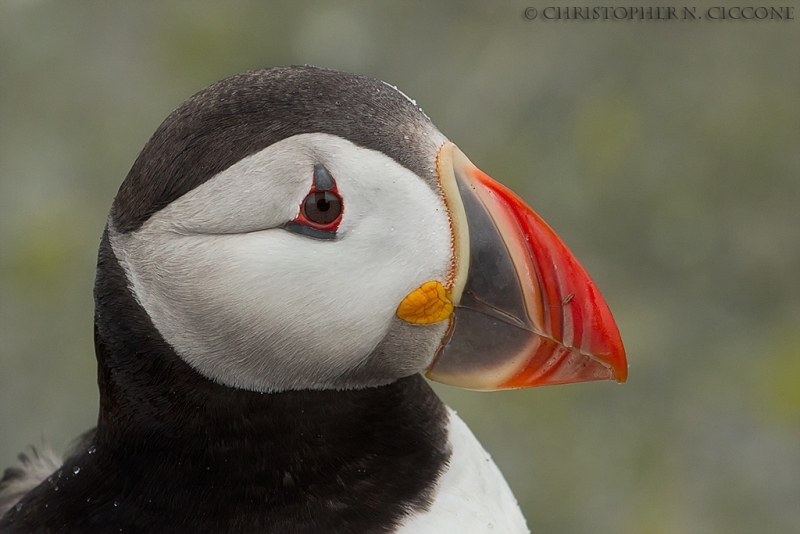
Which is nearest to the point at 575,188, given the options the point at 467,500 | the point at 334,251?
the point at 467,500

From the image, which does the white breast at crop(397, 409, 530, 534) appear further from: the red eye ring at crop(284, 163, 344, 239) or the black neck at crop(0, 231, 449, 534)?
the red eye ring at crop(284, 163, 344, 239)

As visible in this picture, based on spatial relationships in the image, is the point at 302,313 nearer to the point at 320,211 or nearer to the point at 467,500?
the point at 320,211

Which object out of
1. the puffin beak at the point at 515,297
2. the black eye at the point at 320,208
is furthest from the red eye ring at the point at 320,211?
the puffin beak at the point at 515,297

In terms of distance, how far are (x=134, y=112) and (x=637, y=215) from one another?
273cm

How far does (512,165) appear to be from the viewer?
4.80 meters

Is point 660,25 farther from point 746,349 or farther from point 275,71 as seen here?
point 275,71

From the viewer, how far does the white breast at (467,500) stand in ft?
5.81

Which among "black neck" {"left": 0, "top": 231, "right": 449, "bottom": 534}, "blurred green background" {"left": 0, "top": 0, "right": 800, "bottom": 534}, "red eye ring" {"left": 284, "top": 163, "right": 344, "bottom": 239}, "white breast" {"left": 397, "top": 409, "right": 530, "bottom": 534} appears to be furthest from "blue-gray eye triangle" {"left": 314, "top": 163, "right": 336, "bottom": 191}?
"blurred green background" {"left": 0, "top": 0, "right": 800, "bottom": 534}

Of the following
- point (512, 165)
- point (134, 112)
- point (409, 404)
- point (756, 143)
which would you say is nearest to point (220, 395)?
point (409, 404)

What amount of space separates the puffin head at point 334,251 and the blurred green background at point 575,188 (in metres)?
2.53

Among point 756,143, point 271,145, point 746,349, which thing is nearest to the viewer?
point 271,145

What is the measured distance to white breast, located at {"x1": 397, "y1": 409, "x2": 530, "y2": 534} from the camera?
1.77 metres

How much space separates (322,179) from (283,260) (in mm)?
151

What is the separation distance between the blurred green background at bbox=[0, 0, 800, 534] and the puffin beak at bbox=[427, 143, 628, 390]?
2.48 m
